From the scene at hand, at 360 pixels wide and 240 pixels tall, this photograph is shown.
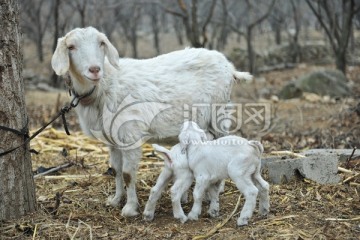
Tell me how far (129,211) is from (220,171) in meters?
1.08

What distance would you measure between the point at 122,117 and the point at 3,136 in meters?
1.08

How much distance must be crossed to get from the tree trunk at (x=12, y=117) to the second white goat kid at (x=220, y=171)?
1.12m

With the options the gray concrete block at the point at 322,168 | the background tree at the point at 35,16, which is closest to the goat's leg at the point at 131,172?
the gray concrete block at the point at 322,168

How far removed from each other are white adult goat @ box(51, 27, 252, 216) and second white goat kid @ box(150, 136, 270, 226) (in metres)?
0.53

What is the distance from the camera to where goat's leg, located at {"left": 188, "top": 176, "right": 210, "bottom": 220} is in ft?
14.0

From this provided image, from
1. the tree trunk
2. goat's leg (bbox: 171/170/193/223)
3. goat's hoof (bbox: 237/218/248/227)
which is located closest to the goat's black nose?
the tree trunk

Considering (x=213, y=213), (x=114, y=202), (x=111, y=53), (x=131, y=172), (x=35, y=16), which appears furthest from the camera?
(x=35, y=16)

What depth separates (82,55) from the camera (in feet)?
14.7

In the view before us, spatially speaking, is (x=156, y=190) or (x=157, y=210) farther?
(x=157, y=210)

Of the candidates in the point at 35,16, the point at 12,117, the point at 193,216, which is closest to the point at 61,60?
the point at 12,117

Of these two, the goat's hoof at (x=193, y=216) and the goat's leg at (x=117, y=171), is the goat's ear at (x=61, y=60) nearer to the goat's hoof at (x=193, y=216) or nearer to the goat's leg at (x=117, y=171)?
the goat's leg at (x=117, y=171)

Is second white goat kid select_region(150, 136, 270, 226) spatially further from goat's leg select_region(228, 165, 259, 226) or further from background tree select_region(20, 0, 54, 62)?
background tree select_region(20, 0, 54, 62)

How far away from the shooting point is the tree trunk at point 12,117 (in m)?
4.20

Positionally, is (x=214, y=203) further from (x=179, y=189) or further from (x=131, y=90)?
(x=131, y=90)
